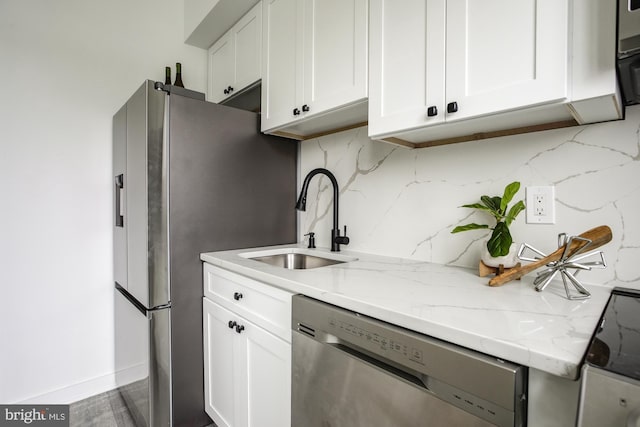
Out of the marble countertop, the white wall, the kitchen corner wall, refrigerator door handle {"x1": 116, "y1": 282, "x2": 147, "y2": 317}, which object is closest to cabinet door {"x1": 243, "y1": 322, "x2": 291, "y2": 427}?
the marble countertop

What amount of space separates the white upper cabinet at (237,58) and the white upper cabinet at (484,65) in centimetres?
87

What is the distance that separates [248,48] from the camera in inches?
76.1

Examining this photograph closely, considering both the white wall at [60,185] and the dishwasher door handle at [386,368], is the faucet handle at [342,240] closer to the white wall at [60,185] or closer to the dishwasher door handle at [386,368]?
the dishwasher door handle at [386,368]

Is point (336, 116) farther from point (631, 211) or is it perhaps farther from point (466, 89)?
point (631, 211)

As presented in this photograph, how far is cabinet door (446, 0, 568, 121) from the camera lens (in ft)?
2.65

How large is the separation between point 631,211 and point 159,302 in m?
1.81

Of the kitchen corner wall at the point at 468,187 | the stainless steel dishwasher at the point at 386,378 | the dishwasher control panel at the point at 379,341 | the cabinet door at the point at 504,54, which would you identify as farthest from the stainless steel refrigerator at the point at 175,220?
the cabinet door at the point at 504,54

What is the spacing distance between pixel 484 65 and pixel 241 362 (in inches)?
55.0

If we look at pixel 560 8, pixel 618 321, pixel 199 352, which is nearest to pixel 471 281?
pixel 618 321

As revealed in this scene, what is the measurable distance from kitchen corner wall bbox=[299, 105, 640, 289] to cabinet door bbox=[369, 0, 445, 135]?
0.36 meters

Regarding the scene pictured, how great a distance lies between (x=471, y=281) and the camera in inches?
41.8

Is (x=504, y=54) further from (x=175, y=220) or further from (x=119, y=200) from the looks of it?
(x=119, y=200)

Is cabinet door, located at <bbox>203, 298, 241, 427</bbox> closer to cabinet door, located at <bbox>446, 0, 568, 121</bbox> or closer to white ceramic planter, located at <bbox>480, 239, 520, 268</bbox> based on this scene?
white ceramic planter, located at <bbox>480, 239, 520, 268</bbox>

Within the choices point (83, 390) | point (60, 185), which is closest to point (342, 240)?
point (60, 185)
